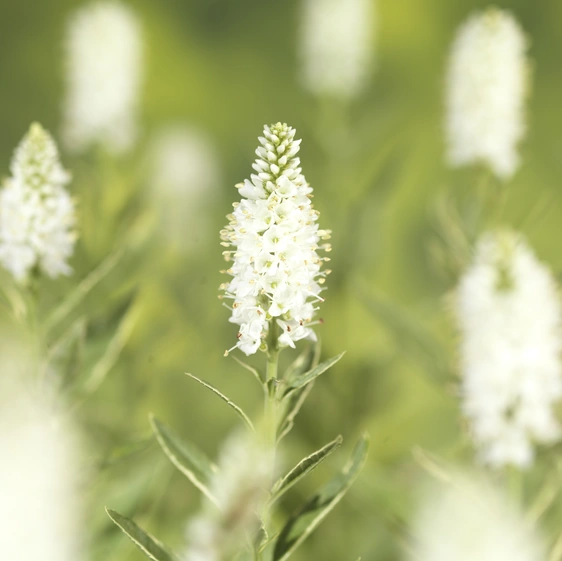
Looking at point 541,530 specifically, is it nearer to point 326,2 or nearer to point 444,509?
point 444,509

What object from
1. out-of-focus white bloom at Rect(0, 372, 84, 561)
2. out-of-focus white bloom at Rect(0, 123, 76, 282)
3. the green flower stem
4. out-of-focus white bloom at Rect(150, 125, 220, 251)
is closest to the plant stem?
the green flower stem

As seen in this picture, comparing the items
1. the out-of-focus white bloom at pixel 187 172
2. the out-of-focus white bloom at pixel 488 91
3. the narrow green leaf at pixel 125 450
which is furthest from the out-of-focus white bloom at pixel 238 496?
the out-of-focus white bloom at pixel 187 172

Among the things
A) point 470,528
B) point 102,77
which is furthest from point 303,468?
point 102,77

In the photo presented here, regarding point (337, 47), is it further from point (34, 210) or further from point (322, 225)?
point (34, 210)

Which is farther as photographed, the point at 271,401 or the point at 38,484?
the point at 38,484

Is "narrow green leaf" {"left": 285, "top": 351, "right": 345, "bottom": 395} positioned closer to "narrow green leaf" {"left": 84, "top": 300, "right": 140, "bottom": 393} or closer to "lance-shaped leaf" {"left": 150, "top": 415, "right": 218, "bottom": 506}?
"lance-shaped leaf" {"left": 150, "top": 415, "right": 218, "bottom": 506}

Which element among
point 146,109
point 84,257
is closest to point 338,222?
point 84,257

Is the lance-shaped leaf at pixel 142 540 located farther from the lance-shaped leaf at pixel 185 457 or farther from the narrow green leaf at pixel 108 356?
the narrow green leaf at pixel 108 356
